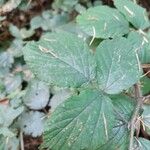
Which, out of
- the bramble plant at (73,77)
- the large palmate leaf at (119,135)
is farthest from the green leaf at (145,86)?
the large palmate leaf at (119,135)

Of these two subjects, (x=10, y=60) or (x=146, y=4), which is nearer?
(x=10, y=60)

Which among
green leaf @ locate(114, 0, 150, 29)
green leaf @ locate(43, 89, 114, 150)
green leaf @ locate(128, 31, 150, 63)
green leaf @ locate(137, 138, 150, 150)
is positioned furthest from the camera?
green leaf @ locate(114, 0, 150, 29)

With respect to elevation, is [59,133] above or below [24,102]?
above

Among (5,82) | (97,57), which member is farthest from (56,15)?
(97,57)

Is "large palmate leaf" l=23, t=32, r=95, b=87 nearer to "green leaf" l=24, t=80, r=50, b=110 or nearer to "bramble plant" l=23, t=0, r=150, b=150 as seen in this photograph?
"bramble plant" l=23, t=0, r=150, b=150

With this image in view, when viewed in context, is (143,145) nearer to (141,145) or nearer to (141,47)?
(141,145)

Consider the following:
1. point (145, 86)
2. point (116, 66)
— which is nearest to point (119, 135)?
point (116, 66)

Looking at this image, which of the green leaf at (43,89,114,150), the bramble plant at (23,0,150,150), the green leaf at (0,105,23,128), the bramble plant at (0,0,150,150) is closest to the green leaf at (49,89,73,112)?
the bramble plant at (0,0,150,150)

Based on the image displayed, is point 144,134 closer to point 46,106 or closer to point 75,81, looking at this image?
point 46,106

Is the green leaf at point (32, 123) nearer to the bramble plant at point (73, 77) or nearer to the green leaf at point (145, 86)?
the bramble plant at point (73, 77)
